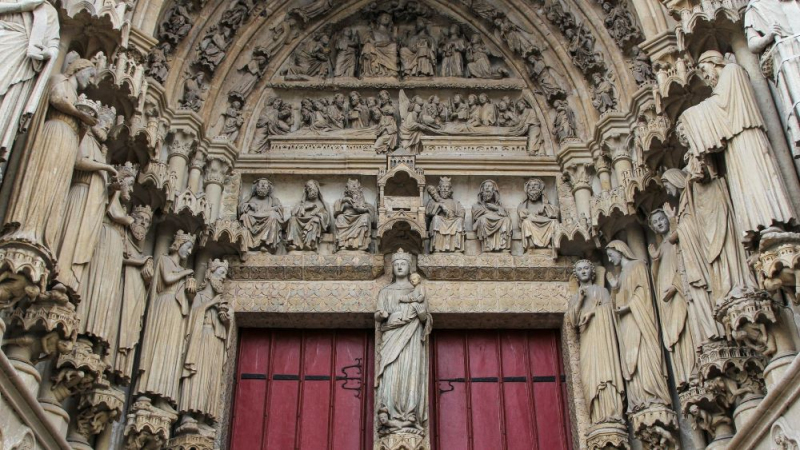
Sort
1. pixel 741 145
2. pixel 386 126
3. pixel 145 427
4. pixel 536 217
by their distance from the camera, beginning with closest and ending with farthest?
pixel 741 145 < pixel 145 427 < pixel 536 217 < pixel 386 126

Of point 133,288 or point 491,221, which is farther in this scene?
point 491,221

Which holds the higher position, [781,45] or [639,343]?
[781,45]

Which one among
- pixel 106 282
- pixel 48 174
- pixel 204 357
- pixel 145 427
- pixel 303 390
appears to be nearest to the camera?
pixel 48 174

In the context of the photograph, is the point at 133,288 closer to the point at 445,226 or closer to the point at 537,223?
the point at 445,226

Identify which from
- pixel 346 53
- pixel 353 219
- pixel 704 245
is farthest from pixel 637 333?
pixel 346 53

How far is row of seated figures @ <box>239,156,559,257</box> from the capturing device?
31.5 ft

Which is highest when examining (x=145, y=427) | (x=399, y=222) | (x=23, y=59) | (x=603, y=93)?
(x=603, y=93)

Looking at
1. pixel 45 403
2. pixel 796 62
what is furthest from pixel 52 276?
pixel 796 62

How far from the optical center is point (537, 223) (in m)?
9.80

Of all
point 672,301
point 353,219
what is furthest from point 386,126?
point 672,301

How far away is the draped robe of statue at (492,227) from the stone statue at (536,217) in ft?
0.58

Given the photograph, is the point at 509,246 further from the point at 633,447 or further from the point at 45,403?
the point at 45,403

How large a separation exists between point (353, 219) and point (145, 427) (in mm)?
3226

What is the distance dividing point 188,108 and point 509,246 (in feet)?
12.2
